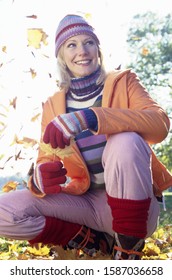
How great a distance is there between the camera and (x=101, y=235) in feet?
7.25

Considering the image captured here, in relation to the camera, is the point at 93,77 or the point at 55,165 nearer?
the point at 55,165

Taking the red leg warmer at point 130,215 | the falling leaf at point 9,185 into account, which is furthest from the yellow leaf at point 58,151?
the falling leaf at point 9,185

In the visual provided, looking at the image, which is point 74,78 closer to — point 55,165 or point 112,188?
point 55,165

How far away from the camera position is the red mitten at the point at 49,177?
2010 mm

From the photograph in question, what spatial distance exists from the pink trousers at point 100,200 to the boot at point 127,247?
0.16 m

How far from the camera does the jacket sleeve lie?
1.86 metres

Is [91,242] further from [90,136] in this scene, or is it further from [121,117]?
[121,117]

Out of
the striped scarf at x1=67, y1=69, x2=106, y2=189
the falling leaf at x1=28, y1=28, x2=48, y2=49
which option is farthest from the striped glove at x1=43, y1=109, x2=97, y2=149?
the falling leaf at x1=28, y1=28, x2=48, y2=49

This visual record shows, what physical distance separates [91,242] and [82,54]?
33.8 inches

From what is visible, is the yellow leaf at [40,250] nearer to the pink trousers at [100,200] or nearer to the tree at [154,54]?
the pink trousers at [100,200]

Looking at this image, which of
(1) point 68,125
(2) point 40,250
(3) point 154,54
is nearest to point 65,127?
(1) point 68,125

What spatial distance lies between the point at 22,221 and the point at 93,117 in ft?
1.86

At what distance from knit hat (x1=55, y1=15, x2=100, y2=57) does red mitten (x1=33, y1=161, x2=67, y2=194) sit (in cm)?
60
